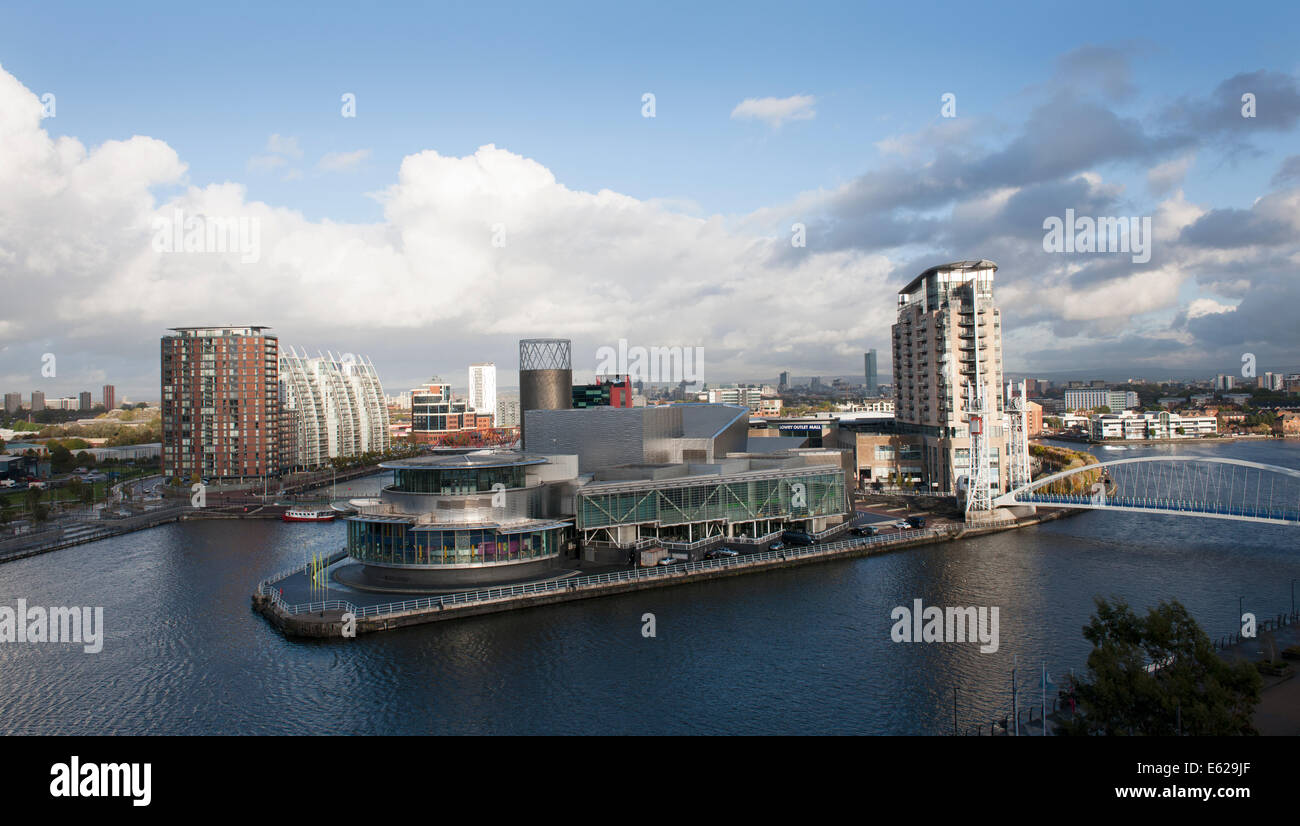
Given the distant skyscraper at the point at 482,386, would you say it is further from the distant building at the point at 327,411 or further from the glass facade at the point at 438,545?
the glass facade at the point at 438,545

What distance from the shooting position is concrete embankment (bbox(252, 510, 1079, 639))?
20172 millimetres

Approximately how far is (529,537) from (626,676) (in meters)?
8.71

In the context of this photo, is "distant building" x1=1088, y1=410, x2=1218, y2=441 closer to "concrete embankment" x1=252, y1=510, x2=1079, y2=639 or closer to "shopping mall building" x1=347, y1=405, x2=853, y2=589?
"shopping mall building" x1=347, y1=405, x2=853, y2=589

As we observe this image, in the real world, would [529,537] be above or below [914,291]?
below

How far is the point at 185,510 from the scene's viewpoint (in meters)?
44.2

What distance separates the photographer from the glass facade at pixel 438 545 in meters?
23.5

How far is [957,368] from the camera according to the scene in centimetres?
4247

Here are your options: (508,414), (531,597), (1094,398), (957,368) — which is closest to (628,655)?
(531,597)

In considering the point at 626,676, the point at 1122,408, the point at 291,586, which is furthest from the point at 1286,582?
the point at 1122,408

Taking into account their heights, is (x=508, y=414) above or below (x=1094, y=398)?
below

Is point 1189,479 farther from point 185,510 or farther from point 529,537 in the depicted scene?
point 185,510

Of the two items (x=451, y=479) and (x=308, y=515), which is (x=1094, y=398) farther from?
(x=451, y=479)

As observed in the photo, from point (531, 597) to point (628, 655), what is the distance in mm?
5183

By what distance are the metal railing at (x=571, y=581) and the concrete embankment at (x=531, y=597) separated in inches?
1.1
